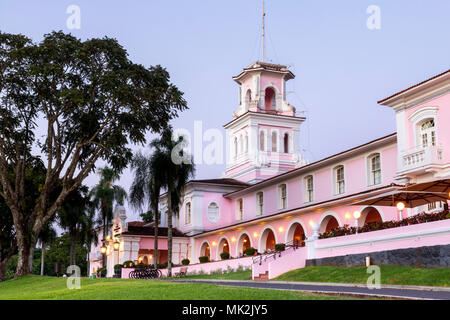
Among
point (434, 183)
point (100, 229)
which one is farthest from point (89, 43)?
point (100, 229)

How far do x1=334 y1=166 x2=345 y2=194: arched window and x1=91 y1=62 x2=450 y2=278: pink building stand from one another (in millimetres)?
72

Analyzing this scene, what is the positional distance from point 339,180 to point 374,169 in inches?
144

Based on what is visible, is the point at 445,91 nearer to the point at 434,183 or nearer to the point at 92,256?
the point at 434,183

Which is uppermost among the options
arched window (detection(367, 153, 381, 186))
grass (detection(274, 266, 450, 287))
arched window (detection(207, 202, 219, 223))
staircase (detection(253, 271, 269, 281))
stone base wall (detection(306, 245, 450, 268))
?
arched window (detection(367, 153, 381, 186))

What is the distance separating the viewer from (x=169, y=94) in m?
35.7

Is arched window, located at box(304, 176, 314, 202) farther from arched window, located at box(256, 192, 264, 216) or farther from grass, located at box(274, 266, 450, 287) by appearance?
grass, located at box(274, 266, 450, 287)

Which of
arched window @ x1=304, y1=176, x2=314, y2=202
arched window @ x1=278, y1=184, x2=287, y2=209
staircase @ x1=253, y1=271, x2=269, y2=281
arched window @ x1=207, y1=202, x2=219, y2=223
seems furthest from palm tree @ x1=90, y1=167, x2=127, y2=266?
staircase @ x1=253, y1=271, x2=269, y2=281

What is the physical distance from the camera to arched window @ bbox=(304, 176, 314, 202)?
4388cm

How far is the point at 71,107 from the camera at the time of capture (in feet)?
112

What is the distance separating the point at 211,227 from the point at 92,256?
68.4 ft

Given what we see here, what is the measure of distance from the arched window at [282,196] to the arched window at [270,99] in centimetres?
1520

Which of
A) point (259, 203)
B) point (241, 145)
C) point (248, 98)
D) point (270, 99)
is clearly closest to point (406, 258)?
point (259, 203)

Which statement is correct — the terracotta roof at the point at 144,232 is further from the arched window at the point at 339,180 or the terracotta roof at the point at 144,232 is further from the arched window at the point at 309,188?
the arched window at the point at 339,180
